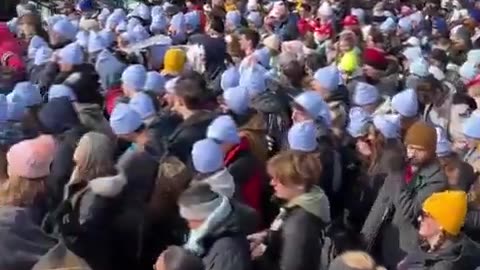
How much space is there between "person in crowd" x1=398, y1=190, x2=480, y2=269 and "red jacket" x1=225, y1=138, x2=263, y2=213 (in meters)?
1.46

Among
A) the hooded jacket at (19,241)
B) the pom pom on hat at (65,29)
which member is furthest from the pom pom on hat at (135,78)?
the hooded jacket at (19,241)

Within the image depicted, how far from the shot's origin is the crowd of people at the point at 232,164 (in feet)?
16.8

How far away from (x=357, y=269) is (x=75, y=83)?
433 cm

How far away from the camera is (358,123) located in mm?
7480

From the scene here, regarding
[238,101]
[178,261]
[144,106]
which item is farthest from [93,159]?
[238,101]

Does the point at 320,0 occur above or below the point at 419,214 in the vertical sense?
below

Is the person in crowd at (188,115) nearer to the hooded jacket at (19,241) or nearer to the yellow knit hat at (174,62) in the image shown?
the yellow knit hat at (174,62)

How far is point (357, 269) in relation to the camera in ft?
14.3

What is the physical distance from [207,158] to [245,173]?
0.75 m

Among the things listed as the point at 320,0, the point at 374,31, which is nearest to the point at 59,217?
the point at 374,31

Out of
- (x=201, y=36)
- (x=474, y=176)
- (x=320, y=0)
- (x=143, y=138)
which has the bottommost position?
(x=320, y=0)

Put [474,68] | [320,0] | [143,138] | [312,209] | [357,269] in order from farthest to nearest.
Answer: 1. [320,0]
2. [474,68]
3. [143,138]
4. [312,209]
5. [357,269]

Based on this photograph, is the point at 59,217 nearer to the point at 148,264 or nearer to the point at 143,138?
the point at 148,264

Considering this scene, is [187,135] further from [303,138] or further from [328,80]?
[328,80]
